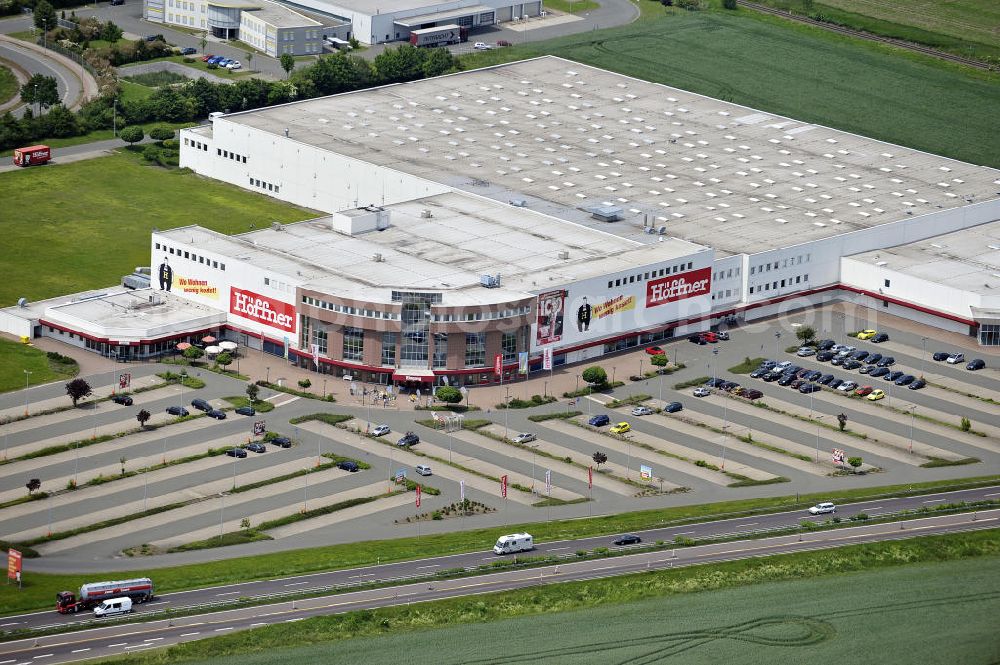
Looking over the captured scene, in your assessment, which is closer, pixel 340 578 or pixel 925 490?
pixel 340 578

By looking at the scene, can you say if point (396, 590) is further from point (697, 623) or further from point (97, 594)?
point (697, 623)

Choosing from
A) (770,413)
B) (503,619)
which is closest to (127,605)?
(503,619)

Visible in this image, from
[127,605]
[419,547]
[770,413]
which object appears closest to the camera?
[127,605]

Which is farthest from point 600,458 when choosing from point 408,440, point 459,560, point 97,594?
point 97,594

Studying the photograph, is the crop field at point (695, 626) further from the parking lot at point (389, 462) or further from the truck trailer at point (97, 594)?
the parking lot at point (389, 462)

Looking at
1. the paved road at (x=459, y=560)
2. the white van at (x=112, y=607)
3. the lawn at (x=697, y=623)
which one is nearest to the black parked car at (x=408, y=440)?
the paved road at (x=459, y=560)

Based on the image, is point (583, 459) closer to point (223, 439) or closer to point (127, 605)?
point (223, 439)
